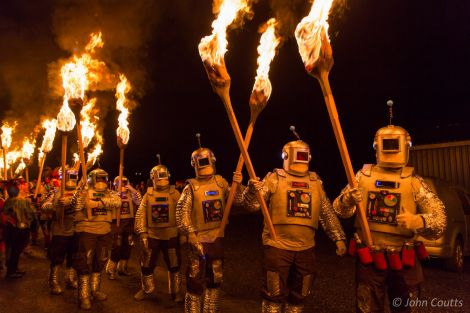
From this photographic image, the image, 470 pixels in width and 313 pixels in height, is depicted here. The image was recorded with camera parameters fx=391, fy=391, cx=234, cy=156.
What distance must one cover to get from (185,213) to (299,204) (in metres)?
1.99

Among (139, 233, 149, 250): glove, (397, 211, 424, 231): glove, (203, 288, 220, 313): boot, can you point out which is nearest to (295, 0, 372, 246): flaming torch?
(397, 211, 424, 231): glove

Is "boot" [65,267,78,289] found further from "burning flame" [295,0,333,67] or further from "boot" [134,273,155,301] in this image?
"burning flame" [295,0,333,67]

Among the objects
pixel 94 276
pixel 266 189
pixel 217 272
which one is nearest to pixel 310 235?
pixel 266 189

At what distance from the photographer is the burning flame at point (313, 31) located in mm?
4754

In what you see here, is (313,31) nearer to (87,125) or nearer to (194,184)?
(194,184)

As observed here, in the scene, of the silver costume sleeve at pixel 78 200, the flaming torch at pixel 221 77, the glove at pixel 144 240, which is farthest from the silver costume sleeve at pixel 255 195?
the silver costume sleeve at pixel 78 200

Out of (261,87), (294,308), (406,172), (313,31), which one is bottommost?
(294,308)

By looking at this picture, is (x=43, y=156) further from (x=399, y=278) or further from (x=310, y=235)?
(x=399, y=278)

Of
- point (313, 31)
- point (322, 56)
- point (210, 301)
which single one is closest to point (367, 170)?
point (322, 56)

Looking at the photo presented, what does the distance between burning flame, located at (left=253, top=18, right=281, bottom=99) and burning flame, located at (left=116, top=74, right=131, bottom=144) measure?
474 centimetres

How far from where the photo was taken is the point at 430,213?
484 centimetres

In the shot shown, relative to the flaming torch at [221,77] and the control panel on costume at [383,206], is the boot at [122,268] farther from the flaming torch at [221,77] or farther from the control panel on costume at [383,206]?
the control panel on costume at [383,206]

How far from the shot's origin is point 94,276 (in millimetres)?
7793

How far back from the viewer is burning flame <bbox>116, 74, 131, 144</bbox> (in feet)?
32.1
